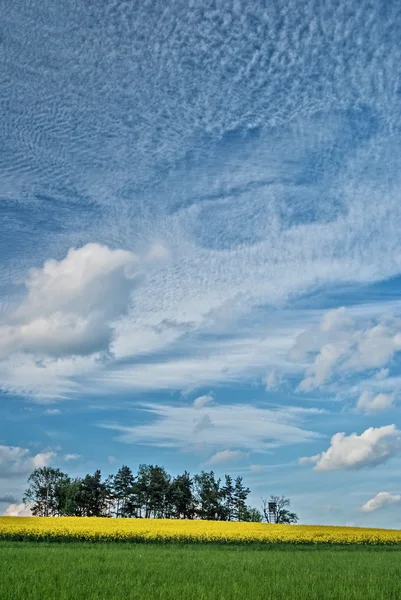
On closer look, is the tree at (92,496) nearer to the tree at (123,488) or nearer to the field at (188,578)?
the tree at (123,488)

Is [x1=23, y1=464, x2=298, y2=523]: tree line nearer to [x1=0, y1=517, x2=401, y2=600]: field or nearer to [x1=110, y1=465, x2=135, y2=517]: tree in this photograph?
[x1=110, y1=465, x2=135, y2=517]: tree

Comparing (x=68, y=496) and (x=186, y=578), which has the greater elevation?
(x=68, y=496)

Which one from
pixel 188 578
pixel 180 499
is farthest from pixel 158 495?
pixel 188 578

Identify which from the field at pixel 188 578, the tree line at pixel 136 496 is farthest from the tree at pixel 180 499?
the field at pixel 188 578

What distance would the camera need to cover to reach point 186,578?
13633 mm

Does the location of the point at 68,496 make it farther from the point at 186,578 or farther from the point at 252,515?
the point at 186,578

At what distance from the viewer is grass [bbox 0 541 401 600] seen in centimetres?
1091

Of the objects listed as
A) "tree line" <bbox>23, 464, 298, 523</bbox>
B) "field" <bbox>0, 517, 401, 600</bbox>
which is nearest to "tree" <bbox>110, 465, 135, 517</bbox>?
"tree line" <bbox>23, 464, 298, 523</bbox>

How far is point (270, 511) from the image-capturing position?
64.2m

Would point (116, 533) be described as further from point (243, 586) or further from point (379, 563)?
point (243, 586)

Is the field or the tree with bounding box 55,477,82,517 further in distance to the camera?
the tree with bounding box 55,477,82,517

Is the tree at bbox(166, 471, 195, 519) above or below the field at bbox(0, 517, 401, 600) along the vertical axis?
above

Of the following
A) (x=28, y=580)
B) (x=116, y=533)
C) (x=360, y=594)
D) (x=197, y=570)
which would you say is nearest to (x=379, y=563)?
(x=197, y=570)

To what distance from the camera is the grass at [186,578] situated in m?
10.9
